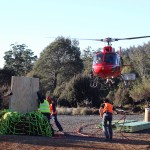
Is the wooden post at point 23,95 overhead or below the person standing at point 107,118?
overhead

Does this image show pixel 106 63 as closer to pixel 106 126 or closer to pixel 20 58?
pixel 106 126

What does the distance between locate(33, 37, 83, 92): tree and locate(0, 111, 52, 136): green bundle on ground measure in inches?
1492

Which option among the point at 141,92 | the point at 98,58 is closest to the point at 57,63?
the point at 141,92

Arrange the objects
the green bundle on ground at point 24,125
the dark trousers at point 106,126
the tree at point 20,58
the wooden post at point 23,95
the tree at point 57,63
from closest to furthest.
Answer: the dark trousers at point 106,126 < the green bundle on ground at point 24,125 < the wooden post at point 23,95 < the tree at point 57,63 < the tree at point 20,58

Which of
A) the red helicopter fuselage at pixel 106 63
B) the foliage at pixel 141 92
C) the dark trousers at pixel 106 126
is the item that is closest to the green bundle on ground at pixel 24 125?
the dark trousers at pixel 106 126

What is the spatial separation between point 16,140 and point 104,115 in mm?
4079

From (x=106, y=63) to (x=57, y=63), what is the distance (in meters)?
33.0

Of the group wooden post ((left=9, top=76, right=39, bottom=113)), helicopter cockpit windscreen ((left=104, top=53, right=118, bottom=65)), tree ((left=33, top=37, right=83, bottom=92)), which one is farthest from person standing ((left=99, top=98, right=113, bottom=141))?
tree ((left=33, top=37, right=83, bottom=92))

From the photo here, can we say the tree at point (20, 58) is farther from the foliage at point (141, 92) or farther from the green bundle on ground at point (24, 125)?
the green bundle on ground at point (24, 125)

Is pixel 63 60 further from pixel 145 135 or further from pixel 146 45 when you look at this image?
pixel 146 45

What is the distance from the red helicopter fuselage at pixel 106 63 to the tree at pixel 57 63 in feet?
101

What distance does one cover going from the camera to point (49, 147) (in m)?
13.6

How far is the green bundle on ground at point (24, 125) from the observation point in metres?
17.3

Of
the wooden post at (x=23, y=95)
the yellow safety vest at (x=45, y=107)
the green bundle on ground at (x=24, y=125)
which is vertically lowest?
the green bundle on ground at (x=24, y=125)
